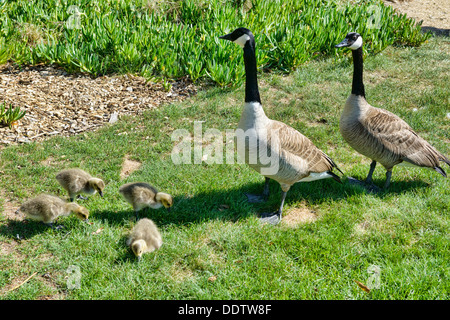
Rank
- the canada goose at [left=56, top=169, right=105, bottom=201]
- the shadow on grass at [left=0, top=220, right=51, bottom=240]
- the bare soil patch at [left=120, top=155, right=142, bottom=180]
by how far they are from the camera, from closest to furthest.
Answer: the shadow on grass at [left=0, top=220, right=51, bottom=240]
the canada goose at [left=56, top=169, right=105, bottom=201]
the bare soil patch at [left=120, top=155, right=142, bottom=180]

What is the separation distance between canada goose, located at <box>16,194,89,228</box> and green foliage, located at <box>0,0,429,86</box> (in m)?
3.87

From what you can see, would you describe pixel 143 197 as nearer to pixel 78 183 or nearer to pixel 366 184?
pixel 78 183

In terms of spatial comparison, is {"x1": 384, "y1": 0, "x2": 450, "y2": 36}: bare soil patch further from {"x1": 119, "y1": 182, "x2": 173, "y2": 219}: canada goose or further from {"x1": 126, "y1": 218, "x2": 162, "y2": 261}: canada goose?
{"x1": 126, "y1": 218, "x2": 162, "y2": 261}: canada goose

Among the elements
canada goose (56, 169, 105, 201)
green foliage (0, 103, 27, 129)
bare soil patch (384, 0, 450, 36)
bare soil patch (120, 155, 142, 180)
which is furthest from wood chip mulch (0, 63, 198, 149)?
bare soil patch (384, 0, 450, 36)

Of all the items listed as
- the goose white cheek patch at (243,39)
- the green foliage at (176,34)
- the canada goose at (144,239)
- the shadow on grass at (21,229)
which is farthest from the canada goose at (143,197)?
the green foliage at (176,34)

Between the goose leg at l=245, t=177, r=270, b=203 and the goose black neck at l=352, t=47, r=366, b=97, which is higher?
the goose black neck at l=352, t=47, r=366, b=97

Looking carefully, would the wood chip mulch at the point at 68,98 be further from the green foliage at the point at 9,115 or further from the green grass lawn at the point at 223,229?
the green grass lawn at the point at 223,229

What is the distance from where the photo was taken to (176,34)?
8008mm

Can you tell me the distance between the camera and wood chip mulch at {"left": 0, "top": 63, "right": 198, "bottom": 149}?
21.0ft

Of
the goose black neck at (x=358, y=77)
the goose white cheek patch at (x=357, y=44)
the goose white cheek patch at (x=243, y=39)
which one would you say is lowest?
the goose black neck at (x=358, y=77)

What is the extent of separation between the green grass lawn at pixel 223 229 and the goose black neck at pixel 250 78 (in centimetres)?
138

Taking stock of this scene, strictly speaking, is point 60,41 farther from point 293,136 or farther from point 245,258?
point 245,258

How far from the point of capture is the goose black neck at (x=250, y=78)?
4430 millimetres

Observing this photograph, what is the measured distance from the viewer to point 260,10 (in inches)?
358
